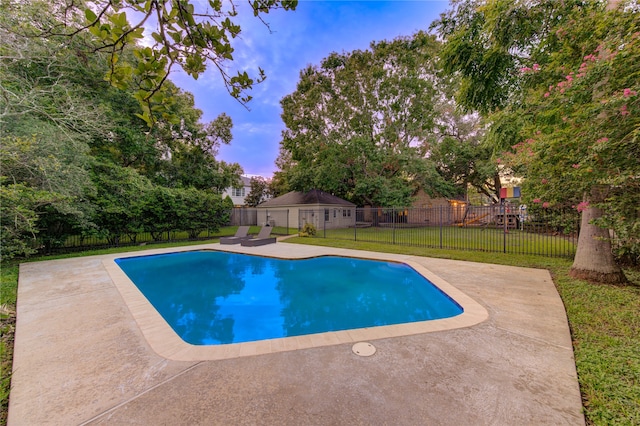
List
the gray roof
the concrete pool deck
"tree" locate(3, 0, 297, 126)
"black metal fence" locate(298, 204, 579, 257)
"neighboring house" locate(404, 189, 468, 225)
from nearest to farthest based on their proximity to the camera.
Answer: "tree" locate(3, 0, 297, 126)
the concrete pool deck
"black metal fence" locate(298, 204, 579, 257)
the gray roof
"neighboring house" locate(404, 189, 468, 225)

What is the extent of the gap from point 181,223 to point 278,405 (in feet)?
43.4

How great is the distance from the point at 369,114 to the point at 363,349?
18.2 meters

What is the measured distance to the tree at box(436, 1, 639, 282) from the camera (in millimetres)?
3359

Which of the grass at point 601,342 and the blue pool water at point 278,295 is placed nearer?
the grass at point 601,342

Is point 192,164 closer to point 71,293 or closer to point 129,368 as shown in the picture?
point 71,293

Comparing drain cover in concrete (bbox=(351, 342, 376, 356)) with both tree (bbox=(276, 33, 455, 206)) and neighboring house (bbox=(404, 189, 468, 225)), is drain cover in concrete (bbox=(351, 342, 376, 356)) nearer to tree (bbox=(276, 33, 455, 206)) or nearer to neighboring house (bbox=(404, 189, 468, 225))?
tree (bbox=(276, 33, 455, 206))


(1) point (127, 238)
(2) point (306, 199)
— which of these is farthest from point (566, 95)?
(2) point (306, 199)

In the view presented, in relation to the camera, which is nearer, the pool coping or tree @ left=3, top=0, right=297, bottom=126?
tree @ left=3, top=0, right=297, bottom=126

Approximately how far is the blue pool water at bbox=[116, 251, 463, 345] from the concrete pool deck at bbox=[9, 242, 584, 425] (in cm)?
115

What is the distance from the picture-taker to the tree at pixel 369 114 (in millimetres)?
16750

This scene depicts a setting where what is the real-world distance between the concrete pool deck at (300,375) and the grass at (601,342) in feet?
0.35

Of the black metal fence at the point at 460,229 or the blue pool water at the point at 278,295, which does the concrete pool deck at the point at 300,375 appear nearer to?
the blue pool water at the point at 278,295

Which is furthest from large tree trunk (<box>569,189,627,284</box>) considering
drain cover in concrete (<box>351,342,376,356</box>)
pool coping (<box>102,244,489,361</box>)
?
drain cover in concrete (<box>351,342,376,356</box>)

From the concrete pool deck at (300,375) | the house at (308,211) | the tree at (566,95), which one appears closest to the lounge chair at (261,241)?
the house at (308,211)
